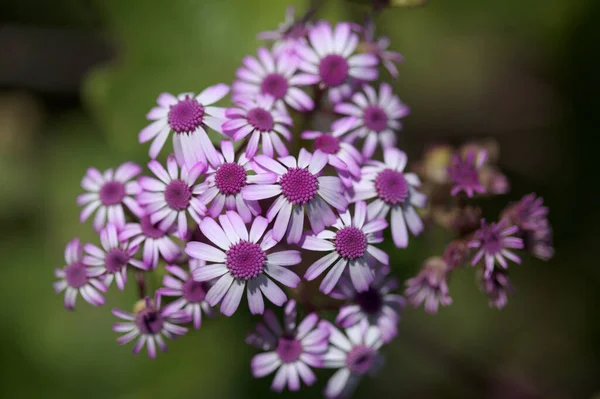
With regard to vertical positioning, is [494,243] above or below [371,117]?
below

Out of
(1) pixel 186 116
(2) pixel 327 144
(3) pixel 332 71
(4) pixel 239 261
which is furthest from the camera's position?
(3) pixel 332 71

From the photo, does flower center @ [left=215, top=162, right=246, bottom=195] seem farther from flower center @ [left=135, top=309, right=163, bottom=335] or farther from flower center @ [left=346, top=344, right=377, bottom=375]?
flower center @ [left=346, top=344, right=377, bottom=375]

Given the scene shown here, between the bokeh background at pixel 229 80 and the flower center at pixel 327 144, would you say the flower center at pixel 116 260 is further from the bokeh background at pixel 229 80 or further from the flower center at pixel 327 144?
the bokeh background at pixel 229 80

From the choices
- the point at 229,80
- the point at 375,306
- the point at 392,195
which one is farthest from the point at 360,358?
the point at 229,80

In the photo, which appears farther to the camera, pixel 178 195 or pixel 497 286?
pixel 497 286

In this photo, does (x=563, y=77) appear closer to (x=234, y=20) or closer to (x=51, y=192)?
(x=234, y=20)

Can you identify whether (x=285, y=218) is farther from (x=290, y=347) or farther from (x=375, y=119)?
(x=375, y=119)
